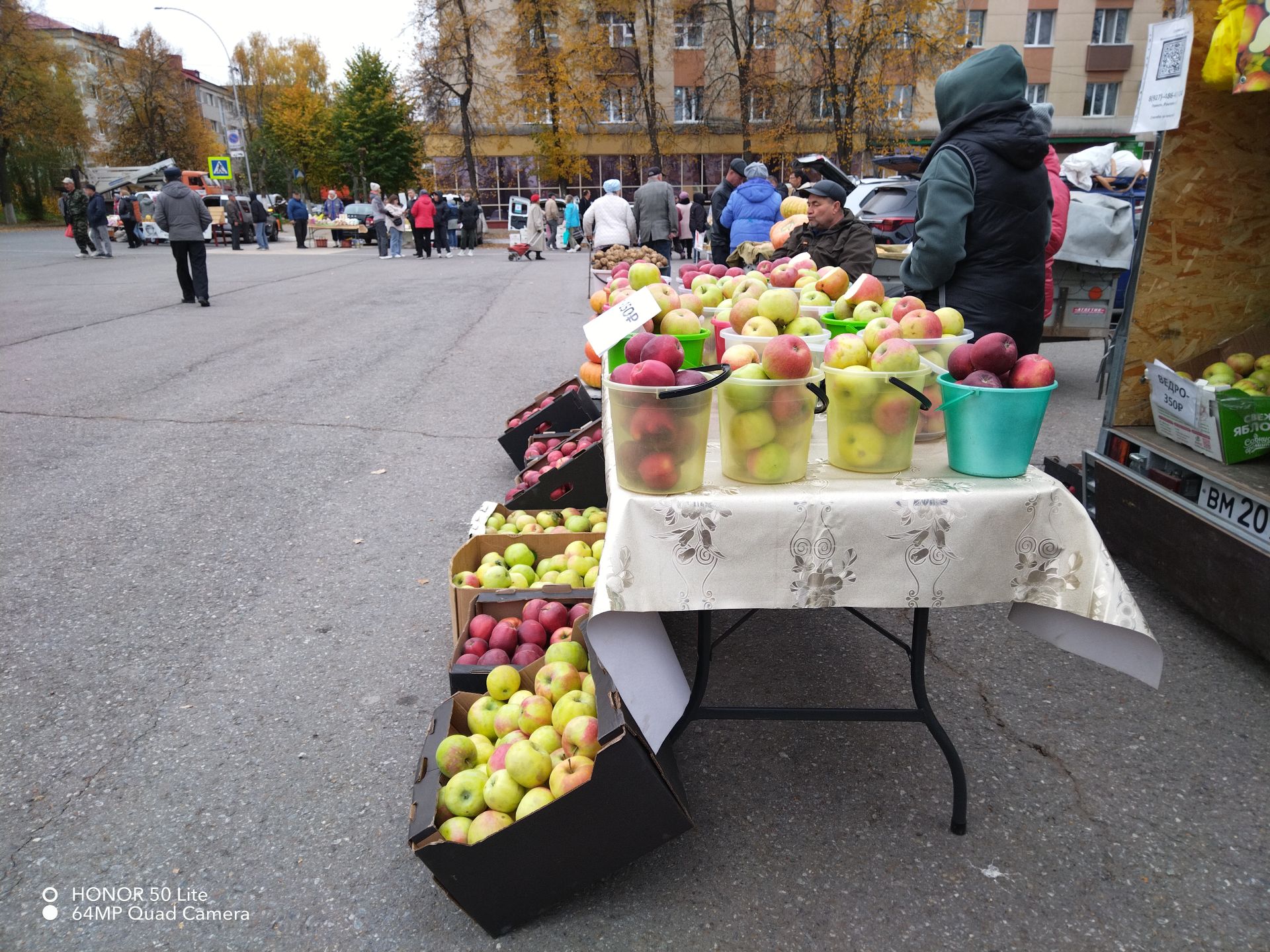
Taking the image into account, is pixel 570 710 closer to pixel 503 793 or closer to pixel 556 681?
pixel 556 681

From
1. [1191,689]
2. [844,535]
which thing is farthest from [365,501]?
[1191,689]

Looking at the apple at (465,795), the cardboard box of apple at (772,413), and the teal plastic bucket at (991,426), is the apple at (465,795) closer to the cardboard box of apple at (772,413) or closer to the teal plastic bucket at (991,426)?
the cardboard box of apple at (772,413)

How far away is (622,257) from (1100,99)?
129 feet

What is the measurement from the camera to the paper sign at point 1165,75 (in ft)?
11.3

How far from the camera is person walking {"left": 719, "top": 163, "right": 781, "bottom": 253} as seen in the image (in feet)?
31.3

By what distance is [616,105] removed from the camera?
136 feet

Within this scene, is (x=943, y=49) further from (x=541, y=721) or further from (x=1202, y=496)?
(x=541, y=721)

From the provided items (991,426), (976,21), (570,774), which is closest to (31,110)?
(976,21)

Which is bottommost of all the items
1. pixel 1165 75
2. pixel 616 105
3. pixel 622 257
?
pixel 622 257

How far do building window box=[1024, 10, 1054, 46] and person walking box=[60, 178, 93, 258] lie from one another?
130 ft

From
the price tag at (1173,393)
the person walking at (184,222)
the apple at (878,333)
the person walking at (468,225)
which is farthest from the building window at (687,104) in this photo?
the apple at (878,333)

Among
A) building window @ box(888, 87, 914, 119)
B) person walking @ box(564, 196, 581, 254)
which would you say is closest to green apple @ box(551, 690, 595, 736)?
person walking @ box(564, 196, 581, 254)

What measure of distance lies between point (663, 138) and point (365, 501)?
39153 millimetres

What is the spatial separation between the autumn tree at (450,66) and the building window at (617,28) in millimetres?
5612
